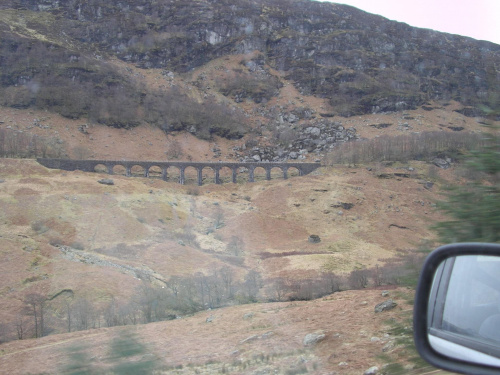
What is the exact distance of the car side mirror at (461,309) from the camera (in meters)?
2.37

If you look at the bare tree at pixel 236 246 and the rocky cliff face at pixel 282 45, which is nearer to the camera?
the bare tree at pixel 236 246

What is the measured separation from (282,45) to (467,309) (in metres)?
116

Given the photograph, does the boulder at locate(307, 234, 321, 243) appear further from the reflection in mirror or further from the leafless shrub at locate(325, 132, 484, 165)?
the reflection in mirror

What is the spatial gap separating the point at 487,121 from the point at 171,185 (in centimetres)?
4789

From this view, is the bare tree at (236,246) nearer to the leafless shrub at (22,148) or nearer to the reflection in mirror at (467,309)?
the reflection in mirror at (467,309)

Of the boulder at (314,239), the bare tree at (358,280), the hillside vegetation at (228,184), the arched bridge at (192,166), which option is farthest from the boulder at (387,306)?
the arched bridge at (192,166)

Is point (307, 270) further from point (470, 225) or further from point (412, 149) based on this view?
point (412, 149)

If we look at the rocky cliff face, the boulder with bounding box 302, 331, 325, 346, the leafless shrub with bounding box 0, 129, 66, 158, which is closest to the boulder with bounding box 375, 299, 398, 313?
the boulder with bounding box 302, 331, 325, 346

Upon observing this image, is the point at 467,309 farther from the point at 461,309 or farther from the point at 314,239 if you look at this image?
the point at 314,239

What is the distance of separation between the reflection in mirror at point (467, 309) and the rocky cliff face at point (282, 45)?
96.0m

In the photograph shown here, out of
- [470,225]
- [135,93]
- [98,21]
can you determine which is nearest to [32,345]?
[470,225]

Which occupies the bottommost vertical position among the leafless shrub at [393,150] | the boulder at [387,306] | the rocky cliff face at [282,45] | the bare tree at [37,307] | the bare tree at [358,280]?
the bare tree at [37,307]

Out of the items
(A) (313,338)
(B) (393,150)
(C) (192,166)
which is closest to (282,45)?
(B) (393,150)

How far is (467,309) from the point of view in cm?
249
